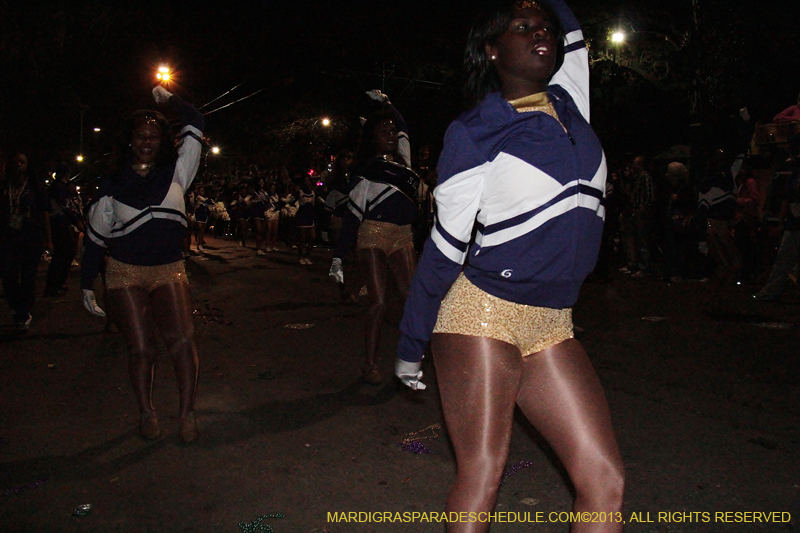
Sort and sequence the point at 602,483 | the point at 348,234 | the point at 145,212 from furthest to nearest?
the point at 348,234 < the point at 145,212 < the point at 602,483

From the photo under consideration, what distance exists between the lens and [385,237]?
5930mm

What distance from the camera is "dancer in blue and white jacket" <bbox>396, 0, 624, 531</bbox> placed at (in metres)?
2.29

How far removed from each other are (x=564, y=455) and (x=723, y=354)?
17.2 ft

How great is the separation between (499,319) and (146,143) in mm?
3074

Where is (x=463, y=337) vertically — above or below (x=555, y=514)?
above

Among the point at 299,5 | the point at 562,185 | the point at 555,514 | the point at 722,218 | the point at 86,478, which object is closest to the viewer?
the point at 562,185

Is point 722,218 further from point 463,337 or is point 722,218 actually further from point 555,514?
point 463,337

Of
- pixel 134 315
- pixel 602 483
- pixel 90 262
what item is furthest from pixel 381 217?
pixel 602 483

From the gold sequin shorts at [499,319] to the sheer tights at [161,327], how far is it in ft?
8.53

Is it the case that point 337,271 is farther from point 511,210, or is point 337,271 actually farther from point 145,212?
point 511,210

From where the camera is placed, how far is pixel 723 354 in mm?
6973

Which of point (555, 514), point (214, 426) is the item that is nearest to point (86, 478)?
point (214, 426)

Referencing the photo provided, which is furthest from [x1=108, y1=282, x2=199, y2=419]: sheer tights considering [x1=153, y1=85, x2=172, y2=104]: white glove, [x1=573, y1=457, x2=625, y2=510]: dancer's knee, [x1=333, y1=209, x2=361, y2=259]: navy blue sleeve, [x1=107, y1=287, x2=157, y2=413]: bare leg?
[x1=573, y1=457, x2=625, y2=510]: dancer's knee

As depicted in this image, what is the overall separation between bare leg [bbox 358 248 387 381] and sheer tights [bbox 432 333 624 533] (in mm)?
3513
